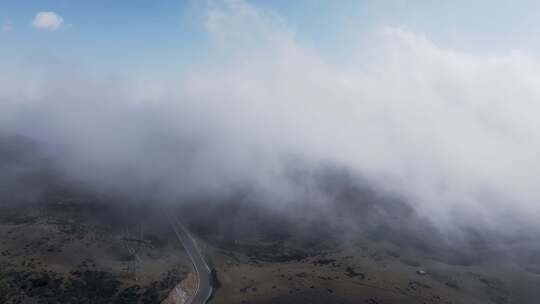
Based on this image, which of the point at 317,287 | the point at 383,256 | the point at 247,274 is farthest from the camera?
the point at 383,256

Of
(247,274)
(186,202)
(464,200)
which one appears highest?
(464,200)

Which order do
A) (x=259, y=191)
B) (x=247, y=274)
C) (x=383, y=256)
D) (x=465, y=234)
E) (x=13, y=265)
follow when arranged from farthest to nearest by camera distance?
(x=259, y=191) < (x=465, y=234) < (x=383, y=256) < (x=247, y=274) < (x=13, y=265)

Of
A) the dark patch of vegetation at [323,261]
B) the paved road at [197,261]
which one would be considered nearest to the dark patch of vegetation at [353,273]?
the dark patch of vegetation at [323,261]

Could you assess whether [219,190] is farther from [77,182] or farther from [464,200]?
[464,200]

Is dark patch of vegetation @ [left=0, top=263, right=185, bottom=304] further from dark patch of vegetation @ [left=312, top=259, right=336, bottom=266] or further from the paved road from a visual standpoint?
dark patch of vegetation @ [left=312, top=259, right=336, bottom=266]

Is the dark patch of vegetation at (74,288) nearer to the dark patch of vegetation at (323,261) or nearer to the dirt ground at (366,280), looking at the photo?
the dirt ground at (366,280)

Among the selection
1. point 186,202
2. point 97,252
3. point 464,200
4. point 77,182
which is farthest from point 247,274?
point 464,200

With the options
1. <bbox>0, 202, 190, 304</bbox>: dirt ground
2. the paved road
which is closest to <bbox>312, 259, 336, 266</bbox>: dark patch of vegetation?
the paved road

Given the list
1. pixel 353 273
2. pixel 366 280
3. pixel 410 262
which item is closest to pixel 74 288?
pixel 353 273
